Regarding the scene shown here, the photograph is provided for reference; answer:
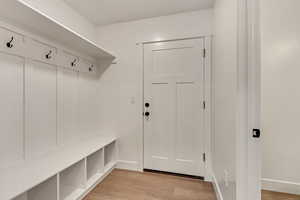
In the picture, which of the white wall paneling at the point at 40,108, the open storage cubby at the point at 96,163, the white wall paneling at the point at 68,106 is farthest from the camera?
the open storage cubby at the point at 96,163

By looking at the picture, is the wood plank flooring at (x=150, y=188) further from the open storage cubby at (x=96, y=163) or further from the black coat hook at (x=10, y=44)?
the black coat hook at (x=10, y=44)

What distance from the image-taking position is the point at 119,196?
1.87 m

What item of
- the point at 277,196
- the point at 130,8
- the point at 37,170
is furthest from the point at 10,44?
the point at 277,196

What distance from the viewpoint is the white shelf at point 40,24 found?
1181 mm

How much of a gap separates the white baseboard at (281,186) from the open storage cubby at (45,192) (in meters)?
2.47

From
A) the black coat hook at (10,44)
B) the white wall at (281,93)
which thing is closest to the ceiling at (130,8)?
the white wall at (281,93)

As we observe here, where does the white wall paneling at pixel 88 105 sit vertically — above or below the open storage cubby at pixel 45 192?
above

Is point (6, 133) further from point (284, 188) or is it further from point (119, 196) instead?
point (284, 188)

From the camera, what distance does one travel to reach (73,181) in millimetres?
1840

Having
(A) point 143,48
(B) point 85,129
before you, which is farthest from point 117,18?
(B) point 85,129

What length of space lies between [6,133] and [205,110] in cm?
228

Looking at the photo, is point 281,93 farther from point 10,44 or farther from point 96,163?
point 10,44

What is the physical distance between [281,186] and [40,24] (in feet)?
10.7

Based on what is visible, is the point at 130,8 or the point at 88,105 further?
the point at 88,105
